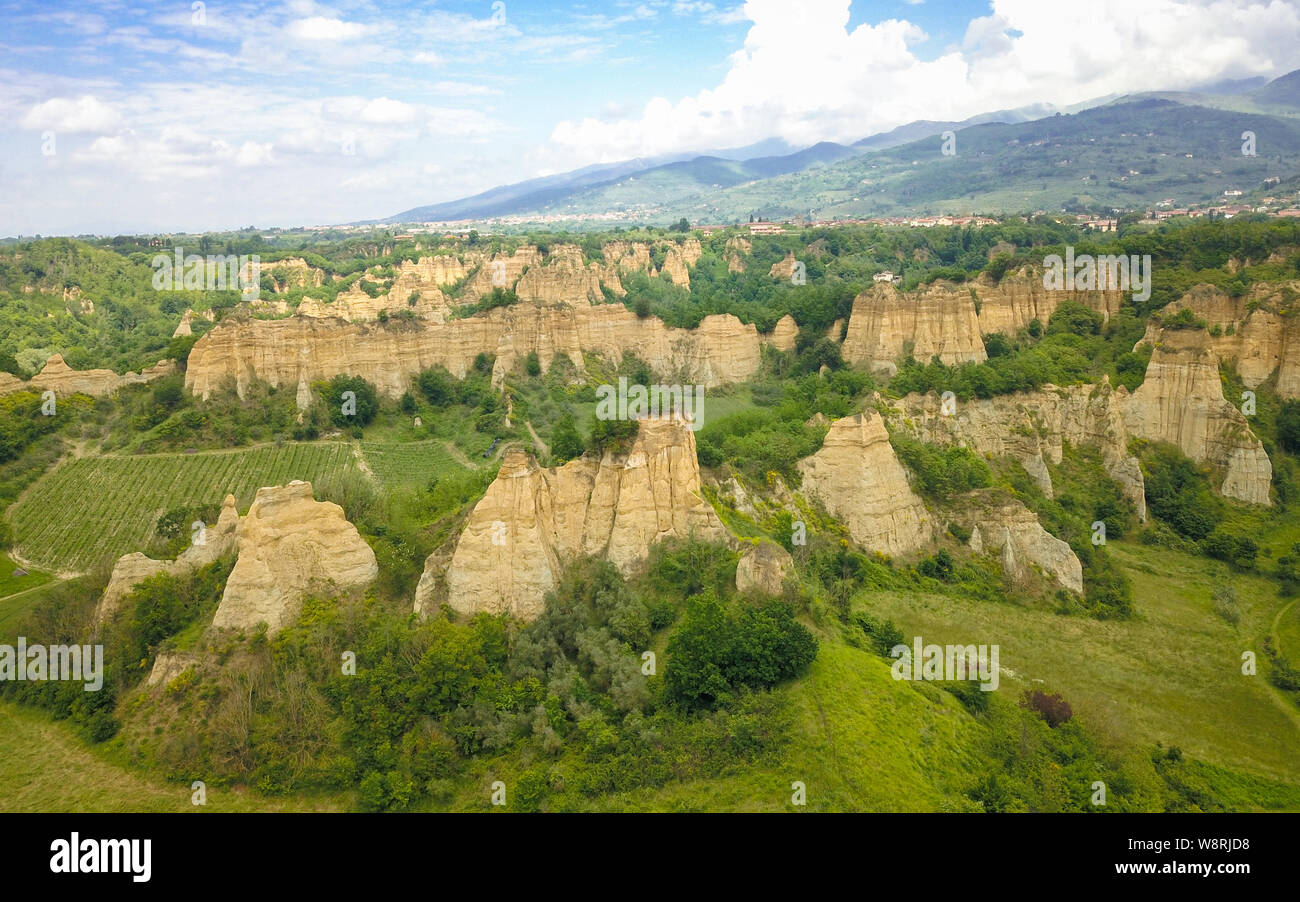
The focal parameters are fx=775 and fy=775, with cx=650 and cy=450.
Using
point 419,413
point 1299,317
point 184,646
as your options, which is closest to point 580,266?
point 419,413

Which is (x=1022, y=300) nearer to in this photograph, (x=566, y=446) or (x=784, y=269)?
(x=566, y=446)

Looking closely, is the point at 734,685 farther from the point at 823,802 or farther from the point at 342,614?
the point at 342,614

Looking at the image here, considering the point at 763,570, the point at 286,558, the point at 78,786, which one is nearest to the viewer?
the point at 78,786

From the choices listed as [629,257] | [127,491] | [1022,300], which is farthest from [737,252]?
[127,491]

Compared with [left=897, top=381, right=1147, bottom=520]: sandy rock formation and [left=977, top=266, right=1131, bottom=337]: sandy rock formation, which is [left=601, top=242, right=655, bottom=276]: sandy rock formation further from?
[left=897, top=381, right=1147, bottom=520]: sandy rock formation

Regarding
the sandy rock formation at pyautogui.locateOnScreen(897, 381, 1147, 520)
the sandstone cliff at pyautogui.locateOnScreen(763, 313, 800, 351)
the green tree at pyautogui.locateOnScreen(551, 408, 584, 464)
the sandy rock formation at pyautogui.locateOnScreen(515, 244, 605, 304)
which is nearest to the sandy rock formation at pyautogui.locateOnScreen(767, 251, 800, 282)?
the sandy rock formation at pyautogui.locateOnScreen(515, 244, 605, 304)
